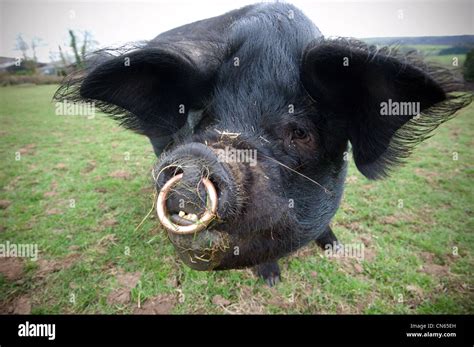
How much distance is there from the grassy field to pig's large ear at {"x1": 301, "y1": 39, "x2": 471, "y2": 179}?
134cm

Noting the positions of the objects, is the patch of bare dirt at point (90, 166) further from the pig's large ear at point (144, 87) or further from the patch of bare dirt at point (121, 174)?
the pig's large ear at point (144, 87)

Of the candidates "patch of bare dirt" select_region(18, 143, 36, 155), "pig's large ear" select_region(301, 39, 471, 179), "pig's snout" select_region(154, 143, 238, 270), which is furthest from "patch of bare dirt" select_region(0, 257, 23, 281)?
"patch of bare dirt" select_region(18, 143, 36, 155)

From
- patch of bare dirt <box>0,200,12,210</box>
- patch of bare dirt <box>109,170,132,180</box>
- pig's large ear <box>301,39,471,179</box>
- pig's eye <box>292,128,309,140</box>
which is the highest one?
pig's large ear <box>301,39,471,179</box>

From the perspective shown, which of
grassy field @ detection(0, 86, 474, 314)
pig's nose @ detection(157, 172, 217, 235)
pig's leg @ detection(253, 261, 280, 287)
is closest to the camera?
pig's nose @ detection(157, 172, 217, 235)

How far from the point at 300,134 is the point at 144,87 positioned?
4.03ft

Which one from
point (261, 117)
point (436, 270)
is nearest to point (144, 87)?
point (261, 117)

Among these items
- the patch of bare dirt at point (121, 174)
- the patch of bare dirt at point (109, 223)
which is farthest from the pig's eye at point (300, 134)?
the patch of bare dirt at point (121, 174)

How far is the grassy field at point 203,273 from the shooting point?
3.05 m

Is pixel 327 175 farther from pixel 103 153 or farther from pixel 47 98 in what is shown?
pixel 47 98

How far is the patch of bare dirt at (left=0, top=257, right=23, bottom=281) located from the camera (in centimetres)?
331

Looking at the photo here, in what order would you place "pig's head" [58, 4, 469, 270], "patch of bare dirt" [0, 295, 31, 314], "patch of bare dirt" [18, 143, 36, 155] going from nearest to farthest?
1. "pig's head" [58, 4, 469, 270]
2. "patch of bare dirt" [0, 295, 31, 314]
3. "patch of bare dirt" [18, 143, 36, 155]

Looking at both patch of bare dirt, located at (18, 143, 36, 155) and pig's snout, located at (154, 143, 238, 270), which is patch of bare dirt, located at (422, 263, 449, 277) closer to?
pig's snout, located at (154, 143, 238, 270)

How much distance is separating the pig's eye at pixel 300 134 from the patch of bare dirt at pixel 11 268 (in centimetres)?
319

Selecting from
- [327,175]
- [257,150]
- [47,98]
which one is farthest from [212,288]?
[47,98]
